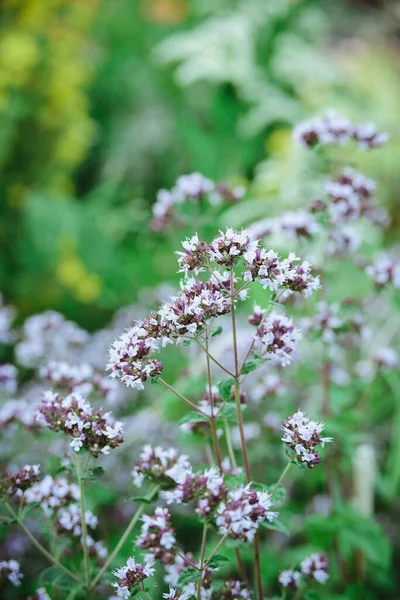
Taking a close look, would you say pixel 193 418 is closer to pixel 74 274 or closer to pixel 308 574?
pixel 308 574

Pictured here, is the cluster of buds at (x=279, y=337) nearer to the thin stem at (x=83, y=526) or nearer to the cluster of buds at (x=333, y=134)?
the thin stem at (x=83, y=526)

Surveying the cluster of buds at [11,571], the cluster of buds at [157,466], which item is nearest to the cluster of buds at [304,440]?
the cluster of buds at [157,466]

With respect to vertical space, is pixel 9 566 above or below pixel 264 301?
below

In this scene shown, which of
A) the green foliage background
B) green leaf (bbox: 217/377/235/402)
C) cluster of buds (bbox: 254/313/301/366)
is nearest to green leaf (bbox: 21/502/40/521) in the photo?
green leaf (bbox: 217/377/235/402)

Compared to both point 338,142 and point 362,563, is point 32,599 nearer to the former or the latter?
point 362,563

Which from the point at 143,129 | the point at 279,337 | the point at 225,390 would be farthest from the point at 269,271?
the point at 143,129

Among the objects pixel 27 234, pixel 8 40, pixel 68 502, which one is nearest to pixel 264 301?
pixel 68 502
